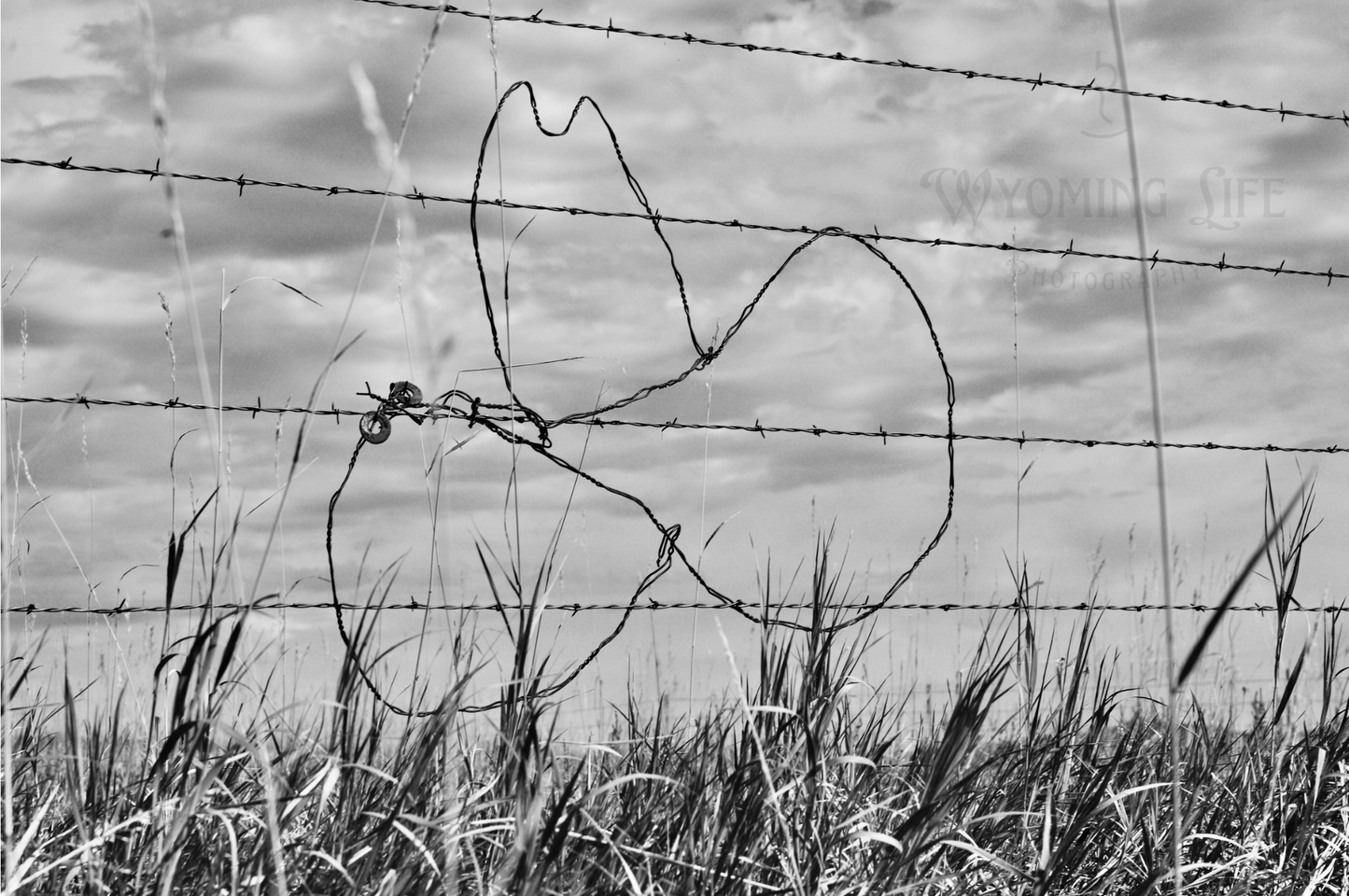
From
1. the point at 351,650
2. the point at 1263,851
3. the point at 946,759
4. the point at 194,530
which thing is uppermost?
the point at 194,530

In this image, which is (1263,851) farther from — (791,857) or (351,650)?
(351,650)

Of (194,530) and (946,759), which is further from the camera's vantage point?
(194,530)

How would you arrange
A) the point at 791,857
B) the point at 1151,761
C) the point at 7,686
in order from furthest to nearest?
the point at 1151,761, the point at 7,686, the point at 791,857

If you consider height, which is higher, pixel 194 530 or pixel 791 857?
pixel 194 530

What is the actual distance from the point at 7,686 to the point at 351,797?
0.58m

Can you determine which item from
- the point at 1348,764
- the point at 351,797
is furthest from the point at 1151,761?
the point at 351,797

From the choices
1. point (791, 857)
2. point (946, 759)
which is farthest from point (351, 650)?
point (946, 759)

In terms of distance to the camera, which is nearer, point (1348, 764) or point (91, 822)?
point (91, 822)

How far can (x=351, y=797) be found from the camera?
168cm

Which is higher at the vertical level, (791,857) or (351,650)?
(351,650)

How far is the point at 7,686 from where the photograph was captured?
5.93ft

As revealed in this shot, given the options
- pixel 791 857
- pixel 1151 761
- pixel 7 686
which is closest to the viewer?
pixel 791 857

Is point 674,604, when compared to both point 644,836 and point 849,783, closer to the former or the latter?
point 849,783

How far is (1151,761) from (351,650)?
1583mm
